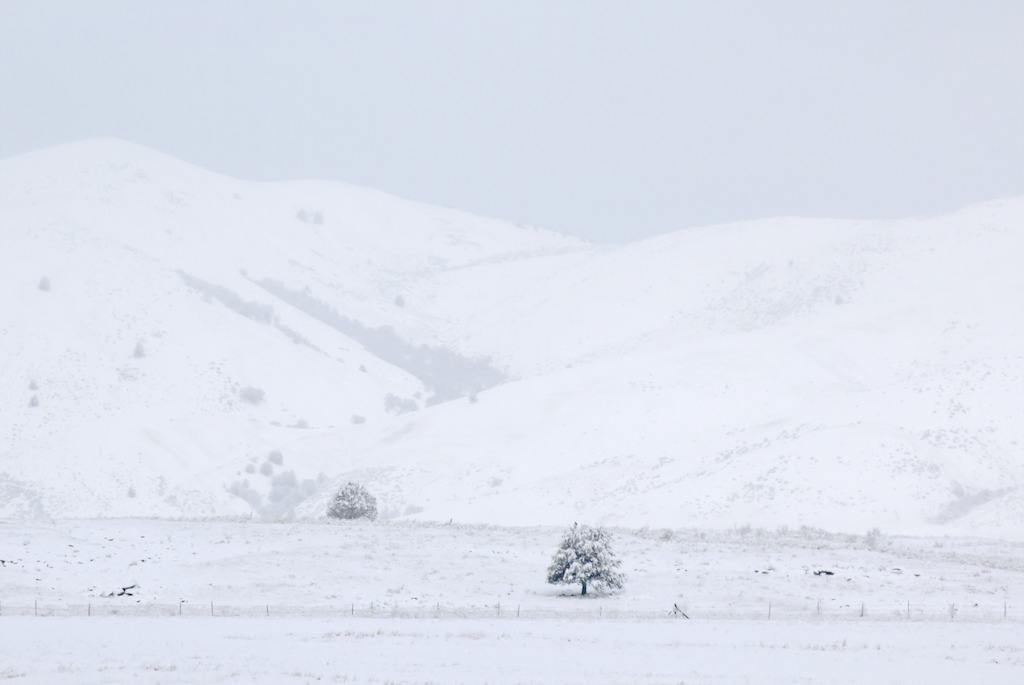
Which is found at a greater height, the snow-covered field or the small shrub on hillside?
the small shrub on hillside

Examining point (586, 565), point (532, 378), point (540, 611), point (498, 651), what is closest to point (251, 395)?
point (532, 378)

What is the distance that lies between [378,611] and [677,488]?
3471 centimetres

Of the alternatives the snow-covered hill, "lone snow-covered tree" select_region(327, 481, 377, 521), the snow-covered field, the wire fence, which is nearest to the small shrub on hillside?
the snow-covered hill

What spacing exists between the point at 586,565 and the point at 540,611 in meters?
2.85

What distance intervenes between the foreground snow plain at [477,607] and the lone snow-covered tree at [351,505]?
7.33 metres

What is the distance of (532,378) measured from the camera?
3986 inches

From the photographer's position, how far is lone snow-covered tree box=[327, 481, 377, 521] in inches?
2157

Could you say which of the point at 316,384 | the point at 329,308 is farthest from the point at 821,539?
the point at 329,308

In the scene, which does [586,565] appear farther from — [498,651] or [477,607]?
[498,651]

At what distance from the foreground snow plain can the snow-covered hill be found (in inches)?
716

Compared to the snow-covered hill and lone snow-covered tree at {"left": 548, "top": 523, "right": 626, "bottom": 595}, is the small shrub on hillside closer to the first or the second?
the snow-covered hill

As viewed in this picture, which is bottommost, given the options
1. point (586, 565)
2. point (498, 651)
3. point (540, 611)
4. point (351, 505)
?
point (498, 651)

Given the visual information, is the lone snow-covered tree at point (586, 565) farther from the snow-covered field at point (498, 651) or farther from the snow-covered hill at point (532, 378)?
the snow-covered hill at point (532, 378)

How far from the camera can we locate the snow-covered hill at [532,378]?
66.7 metres
